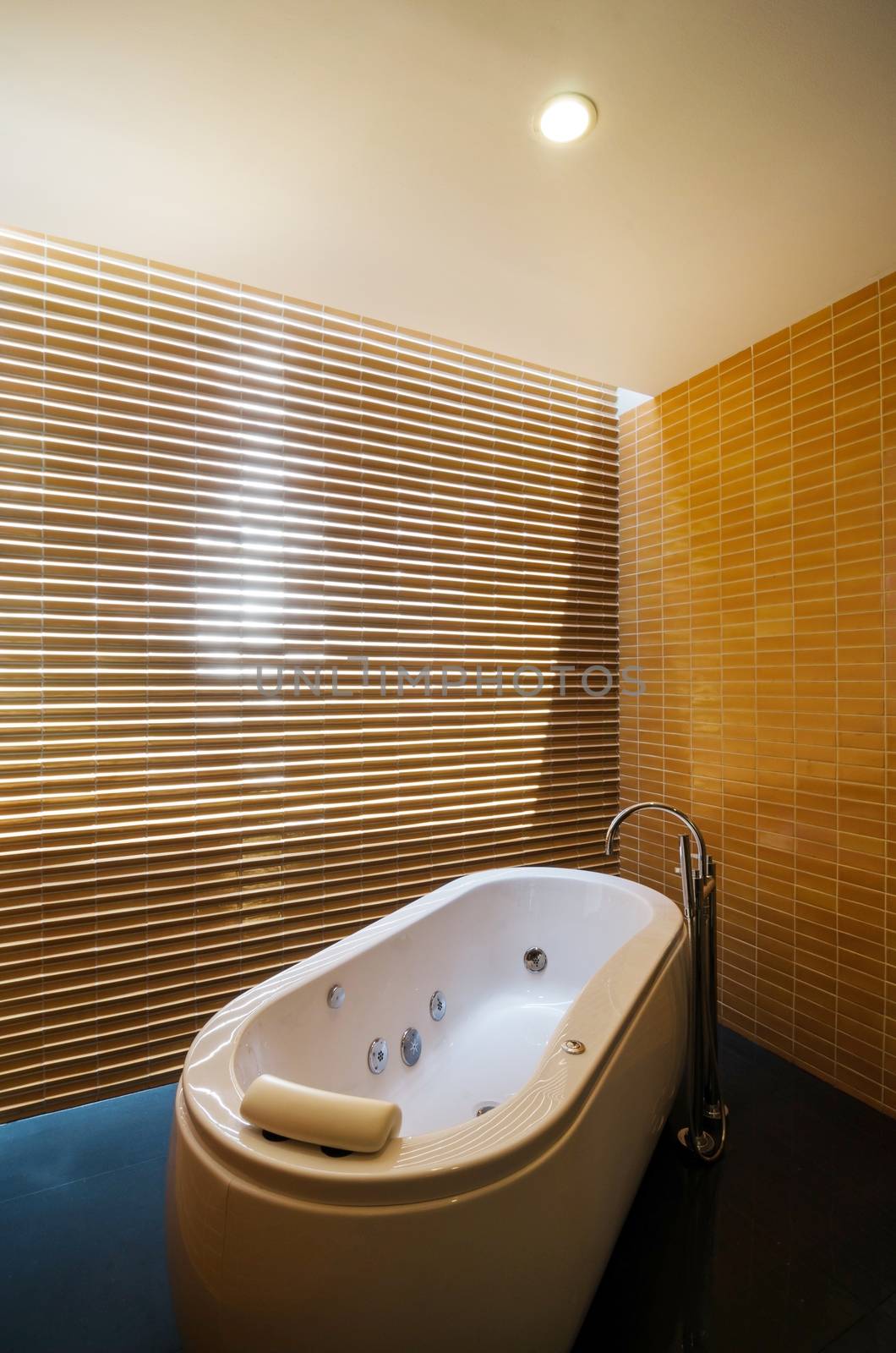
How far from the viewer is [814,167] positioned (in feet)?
5.46

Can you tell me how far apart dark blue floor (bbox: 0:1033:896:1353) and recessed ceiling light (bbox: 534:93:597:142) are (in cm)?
267

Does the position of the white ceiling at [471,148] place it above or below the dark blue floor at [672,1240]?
above

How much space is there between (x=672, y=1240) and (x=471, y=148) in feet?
8.97

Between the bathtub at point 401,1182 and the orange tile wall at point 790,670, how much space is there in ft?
2.47

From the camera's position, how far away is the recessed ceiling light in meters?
1.48

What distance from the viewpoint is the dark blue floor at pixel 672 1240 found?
1.41 meters

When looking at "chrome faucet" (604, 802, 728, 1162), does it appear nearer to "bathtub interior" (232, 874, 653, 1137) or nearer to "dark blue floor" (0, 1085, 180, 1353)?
"bathtub interior" (232, 874, 653, 1137)

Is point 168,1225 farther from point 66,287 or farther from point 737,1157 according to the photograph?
point 66,287

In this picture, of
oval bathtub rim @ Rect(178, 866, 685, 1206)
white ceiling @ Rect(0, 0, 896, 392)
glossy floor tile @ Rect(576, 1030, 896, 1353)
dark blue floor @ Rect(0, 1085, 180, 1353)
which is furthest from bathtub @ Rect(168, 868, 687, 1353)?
white ceiling @ Rect(0, 0, 896, 392)

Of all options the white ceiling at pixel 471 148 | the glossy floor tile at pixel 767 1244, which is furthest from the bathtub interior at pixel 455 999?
the white ceiling at pixel 471 148

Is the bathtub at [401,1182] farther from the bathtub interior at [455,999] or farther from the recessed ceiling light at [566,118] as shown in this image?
the recessed ceiling light at [566,118]

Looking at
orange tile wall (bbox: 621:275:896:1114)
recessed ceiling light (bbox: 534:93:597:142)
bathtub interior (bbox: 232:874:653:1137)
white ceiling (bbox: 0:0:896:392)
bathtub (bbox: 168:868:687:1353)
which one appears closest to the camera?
bathtub (bbox: 168:868:687:1353)

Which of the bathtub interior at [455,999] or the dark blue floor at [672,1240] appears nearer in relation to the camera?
the dark blue floor at [672,1240]

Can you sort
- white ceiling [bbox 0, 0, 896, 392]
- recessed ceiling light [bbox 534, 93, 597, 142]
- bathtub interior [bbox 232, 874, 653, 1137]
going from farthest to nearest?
bathtub interior [bbox 232, 874, 653, 1137] → recessed ceiling light [bbox 534, 93, 597, 142] → white ceiling [bbox 0, 0, 896, 392]
